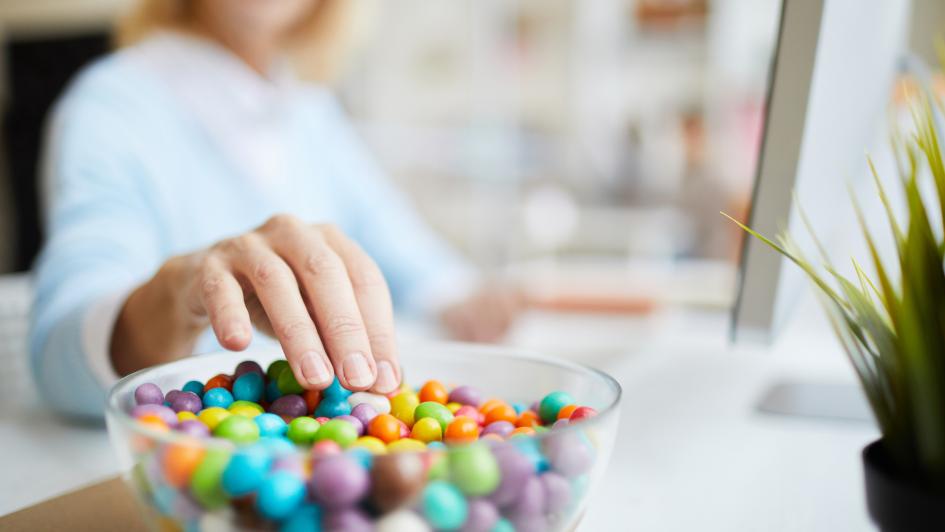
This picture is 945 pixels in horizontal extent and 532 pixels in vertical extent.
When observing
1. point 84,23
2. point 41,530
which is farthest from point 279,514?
point 84,23

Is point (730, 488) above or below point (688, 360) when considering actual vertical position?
above

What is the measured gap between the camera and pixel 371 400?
0.44 meters

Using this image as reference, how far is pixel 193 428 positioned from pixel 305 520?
9 cm

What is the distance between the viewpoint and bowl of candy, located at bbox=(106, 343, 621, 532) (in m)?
0.29

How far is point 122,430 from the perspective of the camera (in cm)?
33

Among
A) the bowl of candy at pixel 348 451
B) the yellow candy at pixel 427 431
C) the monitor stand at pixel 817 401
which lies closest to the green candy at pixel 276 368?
A: the bowl of candy at pixel 348 451

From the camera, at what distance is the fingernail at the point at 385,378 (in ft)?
1.44

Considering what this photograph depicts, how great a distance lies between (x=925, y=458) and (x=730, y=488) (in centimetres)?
23

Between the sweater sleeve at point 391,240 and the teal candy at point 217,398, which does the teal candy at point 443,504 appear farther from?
the sweater sleeve at point 391,240

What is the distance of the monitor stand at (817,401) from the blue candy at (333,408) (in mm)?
484

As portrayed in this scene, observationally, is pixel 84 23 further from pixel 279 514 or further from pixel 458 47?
pixel 279 514

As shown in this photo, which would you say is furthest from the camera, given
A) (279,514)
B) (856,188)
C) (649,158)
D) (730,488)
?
(649,158)

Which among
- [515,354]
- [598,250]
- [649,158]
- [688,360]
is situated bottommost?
[598,250]

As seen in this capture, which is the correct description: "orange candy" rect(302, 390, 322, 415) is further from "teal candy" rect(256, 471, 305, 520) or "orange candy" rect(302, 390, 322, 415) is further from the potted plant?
the potted plant
